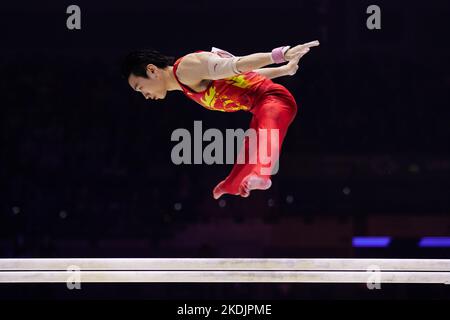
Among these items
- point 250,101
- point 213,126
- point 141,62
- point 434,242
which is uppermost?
point 213,126

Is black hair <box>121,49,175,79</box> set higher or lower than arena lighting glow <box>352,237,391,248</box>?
higher

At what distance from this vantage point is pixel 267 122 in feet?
12.0

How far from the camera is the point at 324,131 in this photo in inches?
256

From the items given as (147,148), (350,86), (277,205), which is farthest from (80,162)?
(350,86)

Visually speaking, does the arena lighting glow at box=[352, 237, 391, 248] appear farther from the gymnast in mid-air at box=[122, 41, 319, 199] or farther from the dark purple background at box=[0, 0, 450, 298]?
the gymnast in mid-air at box=[122, 41, 319, 199]

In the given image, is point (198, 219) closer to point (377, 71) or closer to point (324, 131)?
point (324, 131)

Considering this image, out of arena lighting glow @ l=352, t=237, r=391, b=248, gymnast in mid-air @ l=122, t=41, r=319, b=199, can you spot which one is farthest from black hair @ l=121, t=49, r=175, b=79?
arena lighting glow @ l=352, t=237, r=391, b=248

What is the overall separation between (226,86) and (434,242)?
3256 millimetres

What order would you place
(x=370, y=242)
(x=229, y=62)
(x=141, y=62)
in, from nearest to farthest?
(x=229, y=62), (x=141, y=62), (x=370, y=242)

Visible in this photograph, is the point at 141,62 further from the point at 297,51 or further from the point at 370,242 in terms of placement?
the point at 370,242

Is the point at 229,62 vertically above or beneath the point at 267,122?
above

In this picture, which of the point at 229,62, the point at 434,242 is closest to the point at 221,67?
the point at 229,62

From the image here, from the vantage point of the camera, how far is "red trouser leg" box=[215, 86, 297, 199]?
11.9 ft
